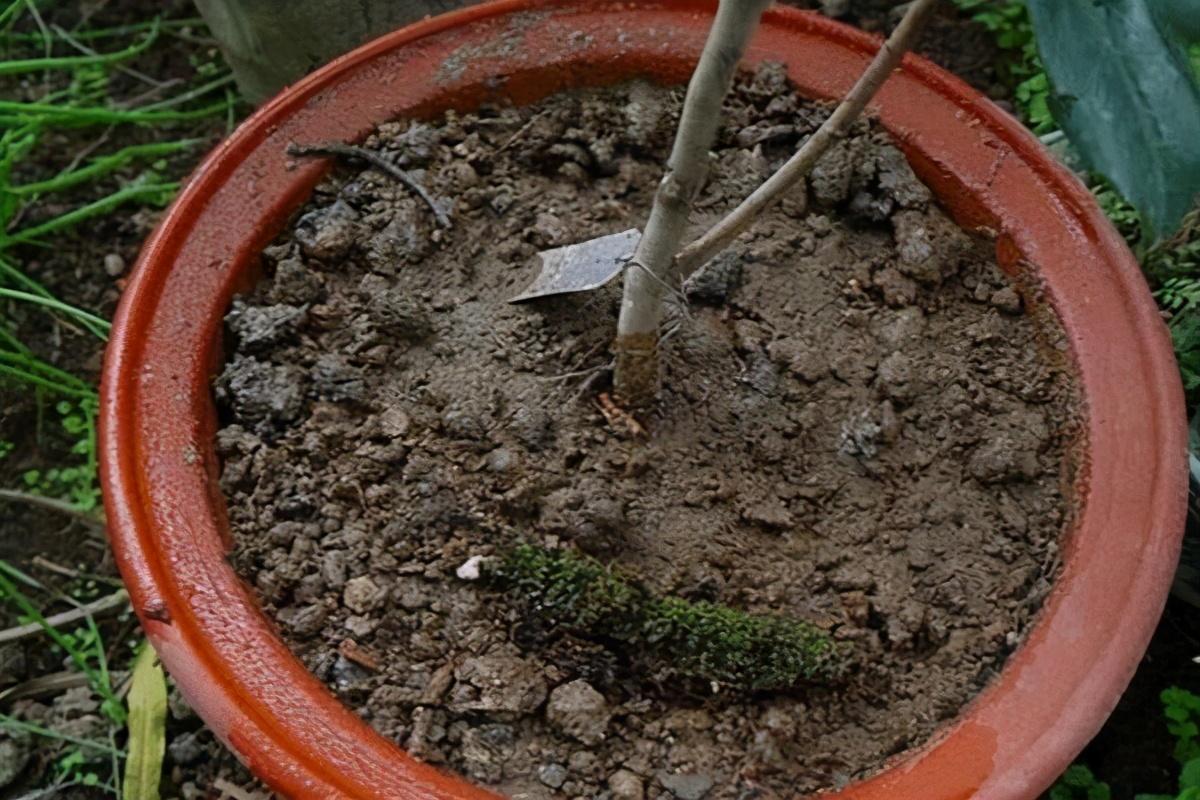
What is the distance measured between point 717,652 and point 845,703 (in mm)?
126

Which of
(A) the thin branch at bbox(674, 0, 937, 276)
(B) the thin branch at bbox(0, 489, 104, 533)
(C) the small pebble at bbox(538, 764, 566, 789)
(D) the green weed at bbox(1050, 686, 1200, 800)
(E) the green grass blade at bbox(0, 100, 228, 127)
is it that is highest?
(A) the thin branch at bbox(674, 0, 937, 276)

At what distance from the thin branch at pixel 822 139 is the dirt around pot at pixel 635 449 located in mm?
177

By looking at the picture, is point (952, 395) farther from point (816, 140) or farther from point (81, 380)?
point (81, 380)

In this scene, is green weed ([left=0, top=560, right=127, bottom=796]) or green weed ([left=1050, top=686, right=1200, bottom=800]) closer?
green weed ([left=1050, top=686, right=1200, bottom=800])

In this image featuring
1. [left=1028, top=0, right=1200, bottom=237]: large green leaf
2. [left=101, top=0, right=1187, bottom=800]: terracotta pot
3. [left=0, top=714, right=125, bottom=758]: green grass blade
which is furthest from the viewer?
[left=0, top=714, right=125, bottom=758]: green grass blade

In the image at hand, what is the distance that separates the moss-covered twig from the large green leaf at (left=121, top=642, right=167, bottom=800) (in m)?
0.59

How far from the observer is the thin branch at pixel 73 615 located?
4.97ft

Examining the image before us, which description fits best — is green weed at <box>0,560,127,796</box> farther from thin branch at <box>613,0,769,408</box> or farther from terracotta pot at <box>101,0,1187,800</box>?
thin branch at <box>613,0,769,408</box>

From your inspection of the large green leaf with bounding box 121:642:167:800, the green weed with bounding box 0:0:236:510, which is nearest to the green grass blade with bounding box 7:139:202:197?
the green weed with bounding box 0:0:236:510

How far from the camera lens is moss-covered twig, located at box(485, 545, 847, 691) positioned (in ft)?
3.42

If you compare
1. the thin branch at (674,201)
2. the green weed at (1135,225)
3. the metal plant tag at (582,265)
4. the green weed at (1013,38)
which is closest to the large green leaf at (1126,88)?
the thin branch at (674,201)

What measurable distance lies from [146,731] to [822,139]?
3.48 feet

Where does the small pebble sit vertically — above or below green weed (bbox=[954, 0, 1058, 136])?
below

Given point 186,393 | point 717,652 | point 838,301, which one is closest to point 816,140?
point 838,301
